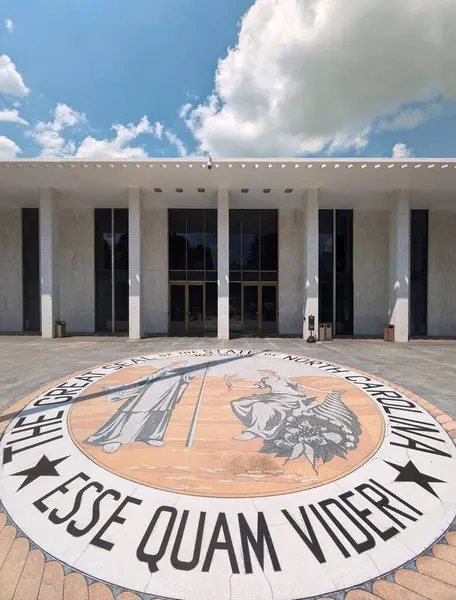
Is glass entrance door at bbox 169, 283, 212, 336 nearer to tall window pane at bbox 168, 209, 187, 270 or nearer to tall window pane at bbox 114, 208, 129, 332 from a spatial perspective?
tall window pane at bbox 168, 209, 187, 270

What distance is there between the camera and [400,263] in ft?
43.6

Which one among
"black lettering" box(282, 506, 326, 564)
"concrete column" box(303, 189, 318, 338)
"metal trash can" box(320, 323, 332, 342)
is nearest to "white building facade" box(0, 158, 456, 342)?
"concrete column" box(303, 189, 318, 338)

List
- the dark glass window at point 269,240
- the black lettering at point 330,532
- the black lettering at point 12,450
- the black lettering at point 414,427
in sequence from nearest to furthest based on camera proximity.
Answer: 1. the black lettering at point 330,532
2. the black lettering at point 12,450
3. the black lettering at point 414,427
4. the dark glass window at point 269,240

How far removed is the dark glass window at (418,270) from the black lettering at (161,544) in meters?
17.3

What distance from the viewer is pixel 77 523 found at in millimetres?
2594

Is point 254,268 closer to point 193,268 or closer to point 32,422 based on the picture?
point 193,268

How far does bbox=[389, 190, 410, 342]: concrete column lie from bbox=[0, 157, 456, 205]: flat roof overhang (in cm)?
82

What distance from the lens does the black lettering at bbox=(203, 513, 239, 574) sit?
2.20 metres

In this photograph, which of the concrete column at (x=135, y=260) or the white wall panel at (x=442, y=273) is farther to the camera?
the white wall panel at (x=442, y=273)

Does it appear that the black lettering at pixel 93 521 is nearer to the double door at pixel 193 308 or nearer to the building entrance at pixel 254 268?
the double door at pixel 193 308

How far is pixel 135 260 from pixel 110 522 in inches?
479

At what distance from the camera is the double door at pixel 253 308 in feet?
51.7

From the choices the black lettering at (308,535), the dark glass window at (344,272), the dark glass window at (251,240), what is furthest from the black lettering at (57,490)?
the dark glass window at (344,272)

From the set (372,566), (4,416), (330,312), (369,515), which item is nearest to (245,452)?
(369,515)
